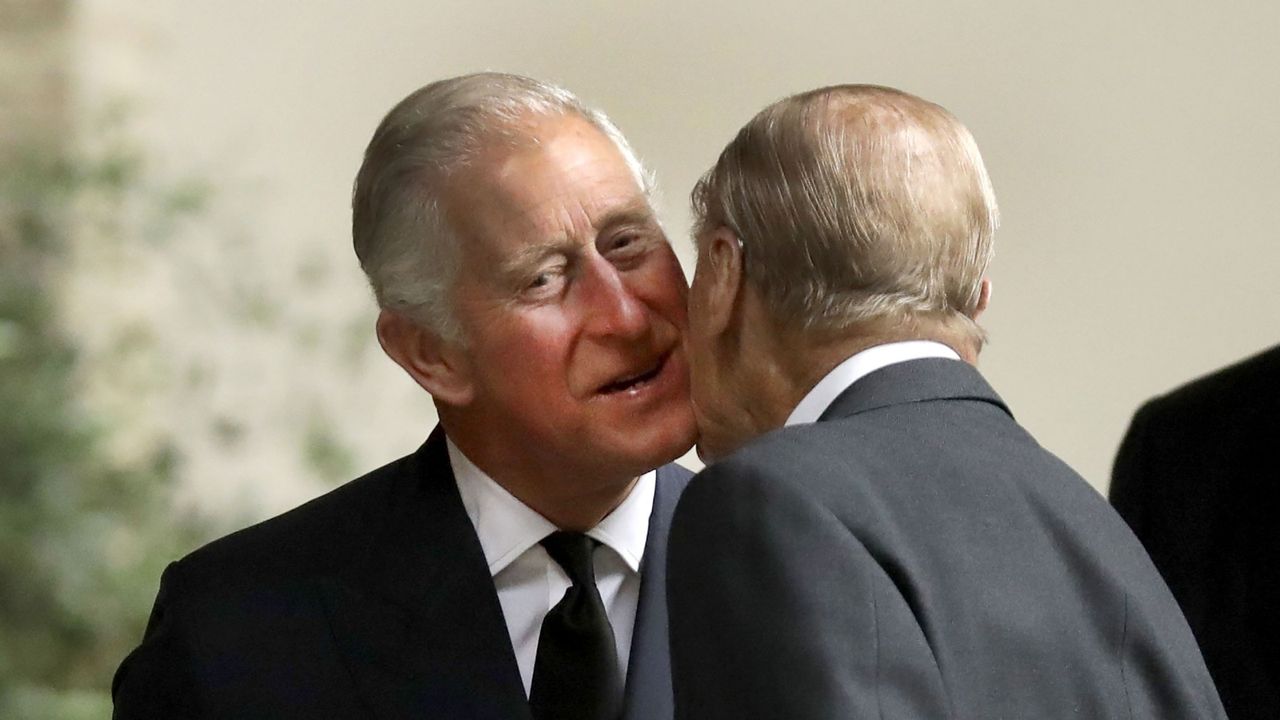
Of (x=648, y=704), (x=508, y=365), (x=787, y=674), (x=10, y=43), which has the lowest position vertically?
(x=648, y=704)

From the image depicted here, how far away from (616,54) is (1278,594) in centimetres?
207

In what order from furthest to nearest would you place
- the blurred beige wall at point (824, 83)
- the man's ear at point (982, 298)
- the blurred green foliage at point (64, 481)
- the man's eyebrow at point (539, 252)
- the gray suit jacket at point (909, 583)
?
the blurred green foliage at point (64, 481) → the blurred beige wall at point (824, 83) → the man's eyebrow at point (539, 252) → the man's ear at point (982, 298) → the gray suit jacket at point (909, 583)

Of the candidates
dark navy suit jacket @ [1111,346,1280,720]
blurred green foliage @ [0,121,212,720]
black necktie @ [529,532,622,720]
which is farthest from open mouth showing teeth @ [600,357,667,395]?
blurred green foliage @ [0,121,212,720]

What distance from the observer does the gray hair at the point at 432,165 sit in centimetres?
195

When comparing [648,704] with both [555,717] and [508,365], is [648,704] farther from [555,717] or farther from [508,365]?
[508,365]

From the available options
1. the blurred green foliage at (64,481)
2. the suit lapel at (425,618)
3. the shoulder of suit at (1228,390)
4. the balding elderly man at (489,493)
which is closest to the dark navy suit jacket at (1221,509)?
the shoulder of suit at (1228,390)

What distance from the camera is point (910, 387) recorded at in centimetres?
140

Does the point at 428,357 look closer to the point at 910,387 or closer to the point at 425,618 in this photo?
the point at 425,618

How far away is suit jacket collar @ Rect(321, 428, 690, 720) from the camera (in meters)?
1.81

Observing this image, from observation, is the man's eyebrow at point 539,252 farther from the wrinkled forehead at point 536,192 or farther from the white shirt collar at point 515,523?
the white shirt collar at point 515,523

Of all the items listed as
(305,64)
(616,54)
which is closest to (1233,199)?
(616,54)

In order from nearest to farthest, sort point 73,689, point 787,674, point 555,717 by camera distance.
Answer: point 787,674 < point 555,717 < point 73,689

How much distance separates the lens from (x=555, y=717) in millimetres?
1825

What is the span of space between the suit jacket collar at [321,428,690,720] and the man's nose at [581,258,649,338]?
26 cm
